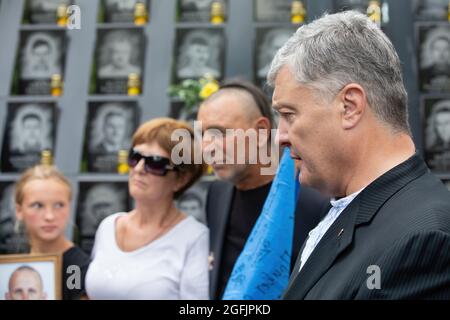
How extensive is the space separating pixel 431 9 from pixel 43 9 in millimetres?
2401

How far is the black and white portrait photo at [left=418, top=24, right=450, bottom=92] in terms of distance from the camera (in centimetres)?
355

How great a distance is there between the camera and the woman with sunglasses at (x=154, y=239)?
187 cm

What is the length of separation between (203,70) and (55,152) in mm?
1024

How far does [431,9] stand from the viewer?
363cm

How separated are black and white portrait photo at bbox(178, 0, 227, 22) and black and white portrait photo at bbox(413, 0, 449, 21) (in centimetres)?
116

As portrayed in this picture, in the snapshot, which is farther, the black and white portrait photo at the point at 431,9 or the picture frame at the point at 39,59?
the picture frame at the point at 39,59

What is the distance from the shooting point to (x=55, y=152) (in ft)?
12.3

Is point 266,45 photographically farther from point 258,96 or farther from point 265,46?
point 258,96

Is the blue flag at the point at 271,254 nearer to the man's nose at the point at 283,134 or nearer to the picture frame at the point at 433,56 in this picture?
the man's nose at the point at 283,134

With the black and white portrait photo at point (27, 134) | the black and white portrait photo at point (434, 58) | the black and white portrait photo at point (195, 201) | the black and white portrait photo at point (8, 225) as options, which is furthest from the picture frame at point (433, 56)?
the black and white portrait photo at point (8, 225)

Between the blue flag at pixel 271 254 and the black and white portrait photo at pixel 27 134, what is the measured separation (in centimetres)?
243

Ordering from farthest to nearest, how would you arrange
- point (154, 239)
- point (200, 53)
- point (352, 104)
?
point (200, 53)
point (154, 239)
point (352, 104)

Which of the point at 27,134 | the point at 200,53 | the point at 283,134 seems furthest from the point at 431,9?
the point at 283,134

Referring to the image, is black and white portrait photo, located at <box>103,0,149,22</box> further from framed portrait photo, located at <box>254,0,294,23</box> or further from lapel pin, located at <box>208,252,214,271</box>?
lapel pin, located at <box>208,252,214,271</box>
